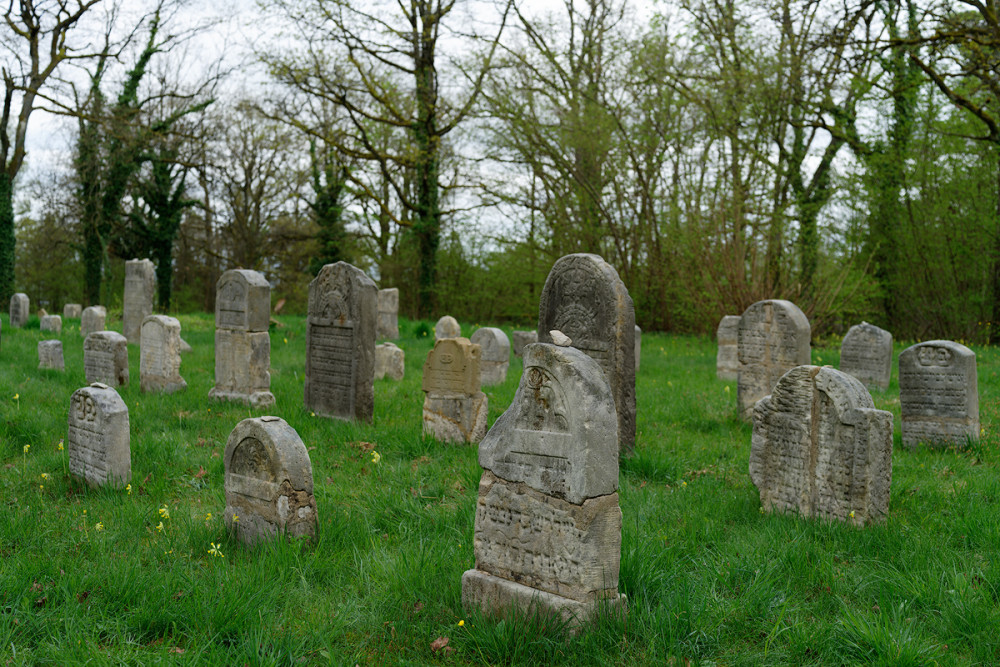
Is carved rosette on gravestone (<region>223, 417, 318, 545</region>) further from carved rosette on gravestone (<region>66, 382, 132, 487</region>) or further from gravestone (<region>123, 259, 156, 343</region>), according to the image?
gravestone (<region>123, 259, 156, 343</region>)

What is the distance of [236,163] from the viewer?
27328 mm

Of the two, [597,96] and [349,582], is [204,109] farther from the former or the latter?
[349,582]

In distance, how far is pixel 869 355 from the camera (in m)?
11.4

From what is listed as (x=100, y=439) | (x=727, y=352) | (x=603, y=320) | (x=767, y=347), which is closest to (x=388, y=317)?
(x=727, y=352)

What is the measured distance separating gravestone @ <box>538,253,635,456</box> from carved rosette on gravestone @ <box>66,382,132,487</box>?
3.90 m

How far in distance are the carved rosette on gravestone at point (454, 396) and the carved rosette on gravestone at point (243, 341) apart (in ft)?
8.73

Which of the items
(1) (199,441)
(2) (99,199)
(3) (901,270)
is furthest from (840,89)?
(2) (99,199)

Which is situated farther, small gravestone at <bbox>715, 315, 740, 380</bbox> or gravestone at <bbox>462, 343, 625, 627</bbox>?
small gravestone at <bbox>715, 315, 740, 380</bbox>

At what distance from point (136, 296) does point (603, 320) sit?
13053 millimetres

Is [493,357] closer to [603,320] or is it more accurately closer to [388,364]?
[388,364]

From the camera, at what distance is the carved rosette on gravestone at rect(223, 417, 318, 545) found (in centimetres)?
443

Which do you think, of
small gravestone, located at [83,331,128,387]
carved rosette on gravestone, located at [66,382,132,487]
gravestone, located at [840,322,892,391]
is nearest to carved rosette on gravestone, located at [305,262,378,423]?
carved rosette on gravestone, located at [66,382,132,487]

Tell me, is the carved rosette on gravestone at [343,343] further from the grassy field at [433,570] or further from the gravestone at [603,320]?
the gravestone at [603,320]

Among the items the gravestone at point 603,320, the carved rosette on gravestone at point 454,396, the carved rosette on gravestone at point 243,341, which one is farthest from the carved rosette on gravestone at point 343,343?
the gravestone at point 603,320
